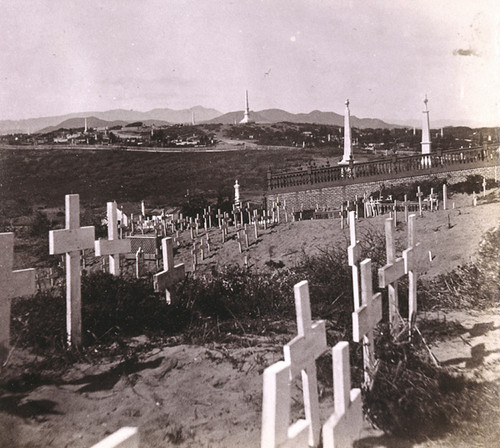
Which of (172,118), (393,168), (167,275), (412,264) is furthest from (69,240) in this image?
(172,118)

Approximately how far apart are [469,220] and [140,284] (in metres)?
7.47

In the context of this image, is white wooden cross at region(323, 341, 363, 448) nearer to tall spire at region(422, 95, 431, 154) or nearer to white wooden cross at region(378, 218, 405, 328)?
white wooden cross at region(378, 218, 405, 328)

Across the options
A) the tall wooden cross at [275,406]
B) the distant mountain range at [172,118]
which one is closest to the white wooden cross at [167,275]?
the tall wooden cross at [275,406]

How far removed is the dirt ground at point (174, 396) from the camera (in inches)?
118

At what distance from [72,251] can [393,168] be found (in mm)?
12774

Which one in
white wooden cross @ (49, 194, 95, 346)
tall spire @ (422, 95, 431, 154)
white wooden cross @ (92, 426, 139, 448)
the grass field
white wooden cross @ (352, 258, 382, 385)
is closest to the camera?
white wooden cross @ (92, 426, 139, 448)

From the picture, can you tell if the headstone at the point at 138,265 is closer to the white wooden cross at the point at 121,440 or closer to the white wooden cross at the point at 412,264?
the white wooden cross at the point at 412,264

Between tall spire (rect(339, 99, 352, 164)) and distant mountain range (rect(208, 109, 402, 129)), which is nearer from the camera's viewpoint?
tall spire (rect(339, 99, 352, 164))

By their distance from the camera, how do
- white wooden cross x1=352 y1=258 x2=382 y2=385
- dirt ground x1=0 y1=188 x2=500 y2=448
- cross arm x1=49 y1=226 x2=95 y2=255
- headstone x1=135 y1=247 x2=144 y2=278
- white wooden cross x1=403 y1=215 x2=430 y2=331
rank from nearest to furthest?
dirt ground x1=0 y1=188 x2=500 y2=448
white wooden cross x1=352 y1=258 x2=382 y2=385
cross arm x1=49 y1=226 x2=95 y2=255
white wooden cross x1=403 y1=215 x2=430 y2=331
headstone x1=135 y1=247 x2=144 y2=278

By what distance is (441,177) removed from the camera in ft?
49.6

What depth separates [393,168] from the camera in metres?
15.6

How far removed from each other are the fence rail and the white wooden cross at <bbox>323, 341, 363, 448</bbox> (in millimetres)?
12934

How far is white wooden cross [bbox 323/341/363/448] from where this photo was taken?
2.54 m

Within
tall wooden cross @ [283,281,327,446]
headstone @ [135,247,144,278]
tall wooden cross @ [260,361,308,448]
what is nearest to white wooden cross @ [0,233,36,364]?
tall wooden cross @ [283,281,327,446]
